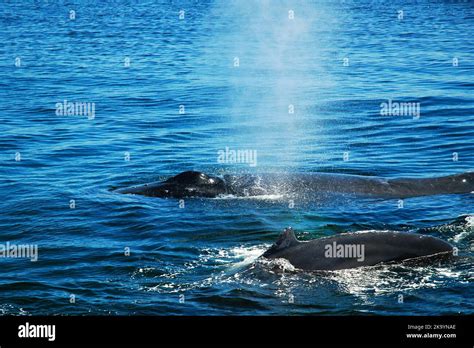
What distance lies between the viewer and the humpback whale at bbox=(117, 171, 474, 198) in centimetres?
2359

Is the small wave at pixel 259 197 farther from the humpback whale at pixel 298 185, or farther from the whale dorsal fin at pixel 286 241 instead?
the whale dorsal fin at pixel 286 241

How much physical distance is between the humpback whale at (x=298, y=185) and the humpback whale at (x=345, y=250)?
622 centimetres

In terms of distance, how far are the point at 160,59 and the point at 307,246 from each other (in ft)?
111

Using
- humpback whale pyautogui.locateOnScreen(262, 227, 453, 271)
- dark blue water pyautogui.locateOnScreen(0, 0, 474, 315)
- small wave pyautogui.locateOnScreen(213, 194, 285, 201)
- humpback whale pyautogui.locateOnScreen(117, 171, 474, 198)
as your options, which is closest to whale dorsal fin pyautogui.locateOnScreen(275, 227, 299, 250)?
humpback whale pyautogui.locateOnScreen(262, 227, 453, 271)

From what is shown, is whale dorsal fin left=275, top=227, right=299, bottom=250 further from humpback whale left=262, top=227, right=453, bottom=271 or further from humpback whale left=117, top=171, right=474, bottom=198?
humpback whale left=117, top=171, right=474, bottom=198

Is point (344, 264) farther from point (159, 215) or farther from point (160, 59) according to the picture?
point (160, 59)

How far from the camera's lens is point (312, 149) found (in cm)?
3042

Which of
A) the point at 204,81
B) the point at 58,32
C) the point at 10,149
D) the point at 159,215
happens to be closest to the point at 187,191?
the point at 159,215

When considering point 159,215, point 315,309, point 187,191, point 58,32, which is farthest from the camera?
point 58,32

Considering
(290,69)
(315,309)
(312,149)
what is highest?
(290,69)

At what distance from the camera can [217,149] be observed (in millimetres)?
30406

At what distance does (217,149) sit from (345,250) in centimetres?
1394

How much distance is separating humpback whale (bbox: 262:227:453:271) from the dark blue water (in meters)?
0.22

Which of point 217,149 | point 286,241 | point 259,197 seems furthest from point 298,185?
point 286,241
